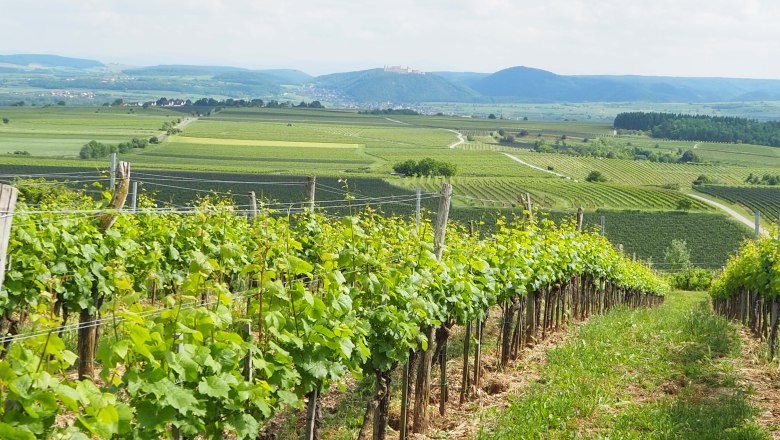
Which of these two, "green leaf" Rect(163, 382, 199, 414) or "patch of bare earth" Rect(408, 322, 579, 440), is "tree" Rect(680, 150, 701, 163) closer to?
"patch of bare earth" Rect(408, 322, 579, 440)

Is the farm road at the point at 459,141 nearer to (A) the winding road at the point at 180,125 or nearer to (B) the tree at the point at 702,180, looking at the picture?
(A) the winding road at the point at 180,125

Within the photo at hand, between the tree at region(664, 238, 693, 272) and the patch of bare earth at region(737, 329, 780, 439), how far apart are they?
4094 centimetres

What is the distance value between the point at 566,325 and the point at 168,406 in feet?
43.2

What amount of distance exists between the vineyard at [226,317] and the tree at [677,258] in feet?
140

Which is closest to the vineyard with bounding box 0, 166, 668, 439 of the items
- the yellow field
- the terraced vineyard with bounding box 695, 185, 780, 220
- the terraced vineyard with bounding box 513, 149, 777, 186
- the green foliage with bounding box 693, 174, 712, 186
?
the terraced vineyard with bounding box 695, 185, 780, 220

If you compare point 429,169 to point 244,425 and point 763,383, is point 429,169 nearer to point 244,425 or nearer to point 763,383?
point 763,383

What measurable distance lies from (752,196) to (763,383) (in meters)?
80.0

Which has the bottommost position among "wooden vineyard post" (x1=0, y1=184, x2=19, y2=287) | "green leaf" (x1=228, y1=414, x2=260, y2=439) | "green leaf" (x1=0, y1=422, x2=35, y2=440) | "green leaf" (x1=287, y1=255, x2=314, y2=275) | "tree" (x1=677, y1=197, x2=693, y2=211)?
"tree" (x1=677, y1=197, x2=693, y2=211)

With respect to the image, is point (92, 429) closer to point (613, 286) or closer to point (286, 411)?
point (286, 411)

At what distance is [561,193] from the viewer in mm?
75250

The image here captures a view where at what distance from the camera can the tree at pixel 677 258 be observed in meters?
53.4

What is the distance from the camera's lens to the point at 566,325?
16734 millimetres

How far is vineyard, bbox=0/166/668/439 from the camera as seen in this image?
4238mm

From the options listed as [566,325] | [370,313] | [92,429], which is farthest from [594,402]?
[566,325]
